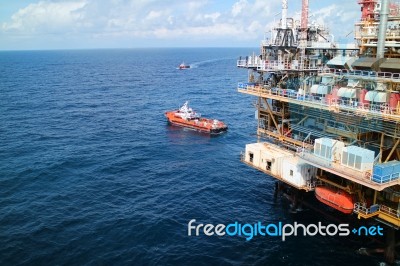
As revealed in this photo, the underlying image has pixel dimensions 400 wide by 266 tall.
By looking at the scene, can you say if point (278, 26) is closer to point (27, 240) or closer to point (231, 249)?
point (231, 249)

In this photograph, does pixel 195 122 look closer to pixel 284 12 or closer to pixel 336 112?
pixel 284 12

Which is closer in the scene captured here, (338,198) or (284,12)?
(338,198)

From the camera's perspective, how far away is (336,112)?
138 ft

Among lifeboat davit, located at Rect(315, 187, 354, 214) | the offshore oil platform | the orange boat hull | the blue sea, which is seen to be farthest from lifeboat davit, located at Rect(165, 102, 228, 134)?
lifeboat davit, located at Rect(315, 187, 354, 214)

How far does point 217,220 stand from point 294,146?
15.2 meters

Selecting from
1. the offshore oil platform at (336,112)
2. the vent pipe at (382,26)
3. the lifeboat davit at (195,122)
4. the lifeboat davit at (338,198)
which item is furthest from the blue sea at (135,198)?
the vent pipe at (382,26)

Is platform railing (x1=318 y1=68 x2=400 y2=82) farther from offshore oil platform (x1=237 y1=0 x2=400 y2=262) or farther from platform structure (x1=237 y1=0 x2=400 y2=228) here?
offshore oil platform (x1=237 y1=0 x2=400 y2=262)

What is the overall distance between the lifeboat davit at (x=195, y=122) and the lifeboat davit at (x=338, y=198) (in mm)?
52269

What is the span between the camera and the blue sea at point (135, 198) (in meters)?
44.1

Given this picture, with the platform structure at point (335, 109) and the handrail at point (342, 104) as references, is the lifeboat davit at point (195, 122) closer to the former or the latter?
the platform structure at point (335, 109)

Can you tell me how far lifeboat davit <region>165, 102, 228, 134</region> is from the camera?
94625 millimetres

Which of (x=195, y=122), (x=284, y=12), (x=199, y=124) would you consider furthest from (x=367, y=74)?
(x=195, y=122)

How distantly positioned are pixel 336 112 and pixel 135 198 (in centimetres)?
3310

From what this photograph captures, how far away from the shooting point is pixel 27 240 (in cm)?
4616
